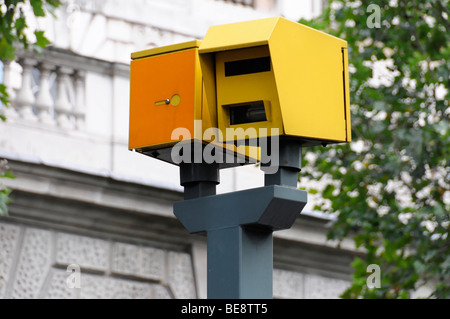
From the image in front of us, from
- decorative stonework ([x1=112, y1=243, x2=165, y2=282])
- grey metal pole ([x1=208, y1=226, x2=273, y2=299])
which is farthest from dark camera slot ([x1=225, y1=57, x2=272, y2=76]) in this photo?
decorative stonework ([x1=112, y1=243, x2=165, y2=282])

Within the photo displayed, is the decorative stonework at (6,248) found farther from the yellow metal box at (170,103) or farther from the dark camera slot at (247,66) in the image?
the dark camera slot at (247,66)

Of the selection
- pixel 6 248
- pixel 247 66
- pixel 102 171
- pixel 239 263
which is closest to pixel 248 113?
pixel 247 66

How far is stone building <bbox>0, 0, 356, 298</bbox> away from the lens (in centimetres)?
834

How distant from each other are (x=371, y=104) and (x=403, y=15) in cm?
75

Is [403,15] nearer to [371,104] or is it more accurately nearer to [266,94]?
[371,104]

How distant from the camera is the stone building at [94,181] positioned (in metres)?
8.34

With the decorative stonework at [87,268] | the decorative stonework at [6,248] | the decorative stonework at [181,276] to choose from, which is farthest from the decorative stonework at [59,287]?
the decorative stonework at [181,276]

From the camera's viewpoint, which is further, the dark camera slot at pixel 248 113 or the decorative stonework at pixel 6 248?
the decorative stonework at pixel 6 248

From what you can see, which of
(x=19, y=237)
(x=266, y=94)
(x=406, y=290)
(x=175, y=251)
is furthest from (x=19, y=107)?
(x=266, y=94)

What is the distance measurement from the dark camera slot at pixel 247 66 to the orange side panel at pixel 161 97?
124mm

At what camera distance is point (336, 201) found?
894 centimetres

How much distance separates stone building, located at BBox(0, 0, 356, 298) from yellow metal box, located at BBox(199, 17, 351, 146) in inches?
179

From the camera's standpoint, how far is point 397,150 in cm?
870
